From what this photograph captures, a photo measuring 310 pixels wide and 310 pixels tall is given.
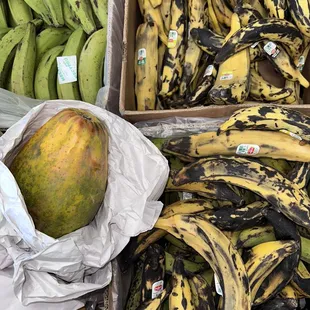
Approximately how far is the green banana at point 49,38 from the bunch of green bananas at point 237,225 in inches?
21.8

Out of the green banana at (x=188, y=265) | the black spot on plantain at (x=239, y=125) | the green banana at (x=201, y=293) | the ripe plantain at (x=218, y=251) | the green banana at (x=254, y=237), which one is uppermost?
the black spot on plantain at (x=239, y=125)

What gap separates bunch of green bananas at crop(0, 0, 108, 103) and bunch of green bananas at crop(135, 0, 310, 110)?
12 cm

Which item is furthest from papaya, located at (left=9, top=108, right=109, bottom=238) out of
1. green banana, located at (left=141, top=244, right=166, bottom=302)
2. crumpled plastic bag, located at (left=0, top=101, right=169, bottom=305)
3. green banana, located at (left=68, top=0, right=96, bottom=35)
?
green banana, located at (left=68, top=0, right=96, bottom=35)

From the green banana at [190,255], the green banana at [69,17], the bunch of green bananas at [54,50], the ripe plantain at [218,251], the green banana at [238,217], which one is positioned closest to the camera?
the ripe plantain at [218,251]

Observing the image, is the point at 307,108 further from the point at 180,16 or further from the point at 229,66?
the point at 180,16

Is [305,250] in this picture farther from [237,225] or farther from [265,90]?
[265,90]

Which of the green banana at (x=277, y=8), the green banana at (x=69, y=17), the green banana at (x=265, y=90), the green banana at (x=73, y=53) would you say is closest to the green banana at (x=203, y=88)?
the green banana at (x=265, y=90)

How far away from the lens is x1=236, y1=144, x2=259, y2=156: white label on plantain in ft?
3.60

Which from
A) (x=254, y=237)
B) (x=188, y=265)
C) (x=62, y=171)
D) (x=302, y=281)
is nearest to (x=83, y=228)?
(x=62, y=171)

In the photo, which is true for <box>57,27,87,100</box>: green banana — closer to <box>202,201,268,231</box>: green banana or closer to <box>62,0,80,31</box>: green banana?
<box>62,0,80,31</box>: green banana

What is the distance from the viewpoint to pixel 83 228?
3.54 feet

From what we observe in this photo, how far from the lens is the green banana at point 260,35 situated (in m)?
1.25

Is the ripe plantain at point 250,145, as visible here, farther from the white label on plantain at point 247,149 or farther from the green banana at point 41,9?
the green banana at point 41,9

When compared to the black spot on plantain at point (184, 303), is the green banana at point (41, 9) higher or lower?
higher
